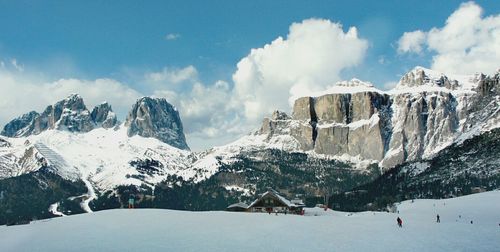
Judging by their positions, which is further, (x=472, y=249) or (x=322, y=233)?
(x=322, y=233)

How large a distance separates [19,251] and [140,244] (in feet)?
35.1

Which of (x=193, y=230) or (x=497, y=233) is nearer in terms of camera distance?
(x=497, y=233)

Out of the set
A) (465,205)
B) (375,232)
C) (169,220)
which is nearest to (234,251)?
(375,232)

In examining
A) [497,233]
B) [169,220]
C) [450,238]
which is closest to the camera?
[450,238]

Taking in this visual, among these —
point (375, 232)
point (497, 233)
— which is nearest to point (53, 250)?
point (375, 232)

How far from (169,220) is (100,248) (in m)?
21.0

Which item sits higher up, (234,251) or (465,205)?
(465,205)

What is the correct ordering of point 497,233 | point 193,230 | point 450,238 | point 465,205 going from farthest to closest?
point 465,205 → point 193,230 → point 497,233 → point 450,238

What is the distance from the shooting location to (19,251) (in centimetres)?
4719

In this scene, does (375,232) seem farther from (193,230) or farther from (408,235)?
(193,230)

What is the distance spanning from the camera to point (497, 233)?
5400 centimetres

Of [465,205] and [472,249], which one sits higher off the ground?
[465,205]

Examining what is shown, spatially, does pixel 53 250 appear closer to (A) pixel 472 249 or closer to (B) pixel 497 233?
(A) pixel 472 249

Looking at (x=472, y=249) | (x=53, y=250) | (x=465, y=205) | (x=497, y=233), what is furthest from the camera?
(x=465, y=205)
